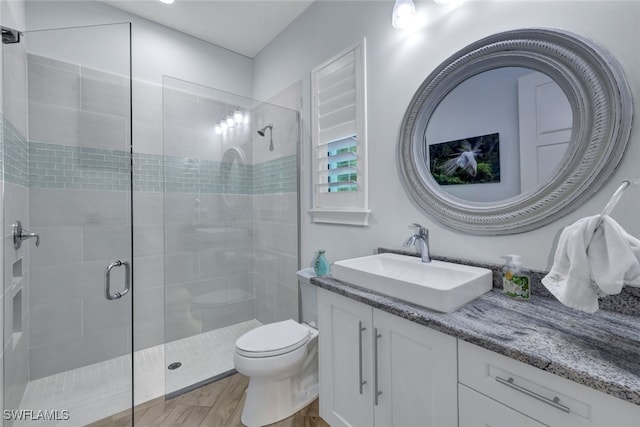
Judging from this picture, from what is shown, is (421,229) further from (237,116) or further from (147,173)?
(147,173)

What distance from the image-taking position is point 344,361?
4.29ft

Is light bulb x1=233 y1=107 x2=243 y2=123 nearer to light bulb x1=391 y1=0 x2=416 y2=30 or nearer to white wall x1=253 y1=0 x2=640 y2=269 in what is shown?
white wall x1=253 y1=0 x2=640 y2=269

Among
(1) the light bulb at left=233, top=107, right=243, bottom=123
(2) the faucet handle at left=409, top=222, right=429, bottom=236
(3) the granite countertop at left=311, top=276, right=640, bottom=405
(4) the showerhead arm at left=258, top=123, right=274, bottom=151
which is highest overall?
(1) the light bulb at left=233, top=107, right=243, bottom=123

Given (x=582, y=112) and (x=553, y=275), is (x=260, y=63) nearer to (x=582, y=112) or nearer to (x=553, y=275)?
(x=582, y=112)

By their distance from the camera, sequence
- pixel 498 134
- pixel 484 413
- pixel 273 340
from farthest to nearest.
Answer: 1. pixel 273 340
2. pixel 498 134
3. pixel 484 413

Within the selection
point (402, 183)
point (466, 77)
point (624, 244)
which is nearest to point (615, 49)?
point (466, 77)

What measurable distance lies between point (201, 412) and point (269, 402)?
17.0 inches

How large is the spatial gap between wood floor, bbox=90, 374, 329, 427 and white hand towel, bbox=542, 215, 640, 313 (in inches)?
53.3

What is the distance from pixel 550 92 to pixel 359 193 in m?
1.03

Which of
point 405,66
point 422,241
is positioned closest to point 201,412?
point 422,241

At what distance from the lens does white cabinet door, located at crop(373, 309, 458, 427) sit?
916 mm

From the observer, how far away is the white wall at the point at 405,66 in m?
0.96

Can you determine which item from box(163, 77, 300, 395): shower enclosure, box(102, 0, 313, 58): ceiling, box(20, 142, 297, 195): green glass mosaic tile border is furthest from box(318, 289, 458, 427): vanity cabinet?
box(102, 0, 313, 58): ceiling

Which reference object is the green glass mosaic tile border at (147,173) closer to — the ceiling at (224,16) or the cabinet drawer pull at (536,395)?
the ceiling at (224,16)
